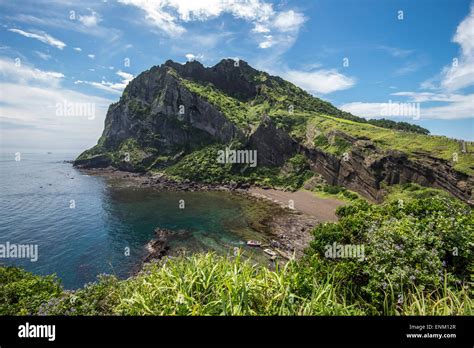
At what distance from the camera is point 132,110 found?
490 ft

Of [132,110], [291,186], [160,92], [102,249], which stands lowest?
[102,249]

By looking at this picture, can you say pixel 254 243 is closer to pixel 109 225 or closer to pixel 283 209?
pixel 283 209

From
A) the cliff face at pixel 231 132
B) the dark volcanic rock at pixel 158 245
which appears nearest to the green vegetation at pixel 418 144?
the cliff face at pixel 231 132

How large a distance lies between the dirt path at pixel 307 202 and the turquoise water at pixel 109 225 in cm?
773

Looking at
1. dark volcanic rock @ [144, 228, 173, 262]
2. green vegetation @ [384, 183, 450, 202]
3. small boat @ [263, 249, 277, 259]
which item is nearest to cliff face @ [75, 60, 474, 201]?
green vegetation @ [384, 183, 450, 202]

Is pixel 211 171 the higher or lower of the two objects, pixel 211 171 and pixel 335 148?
the lower

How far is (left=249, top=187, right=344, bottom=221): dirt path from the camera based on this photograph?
57.9 meters

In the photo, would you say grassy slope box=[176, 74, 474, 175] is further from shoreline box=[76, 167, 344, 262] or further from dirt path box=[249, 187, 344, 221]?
shoreline box=[76, 167, 344, 262]

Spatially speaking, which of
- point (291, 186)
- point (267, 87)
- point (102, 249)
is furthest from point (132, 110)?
point (102, 249)

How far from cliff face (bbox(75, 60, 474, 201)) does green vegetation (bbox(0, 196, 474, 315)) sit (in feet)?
162

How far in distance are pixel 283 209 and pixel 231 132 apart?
6128cm
